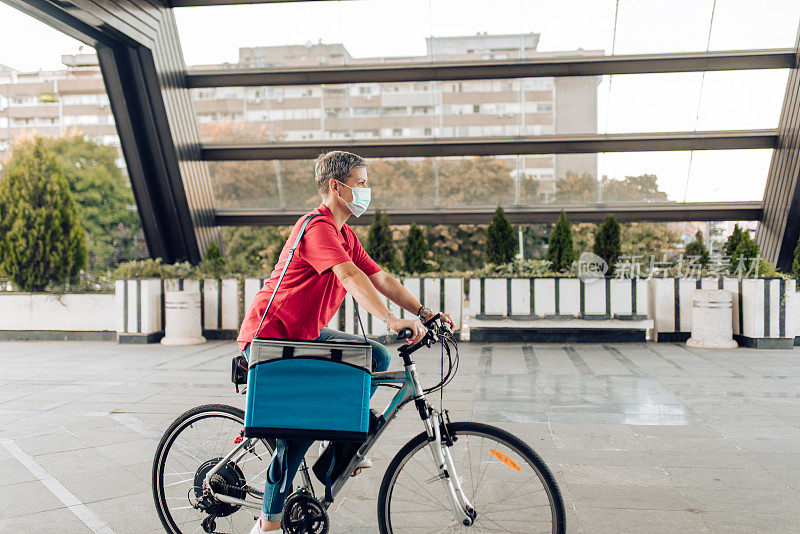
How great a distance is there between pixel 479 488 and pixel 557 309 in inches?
364

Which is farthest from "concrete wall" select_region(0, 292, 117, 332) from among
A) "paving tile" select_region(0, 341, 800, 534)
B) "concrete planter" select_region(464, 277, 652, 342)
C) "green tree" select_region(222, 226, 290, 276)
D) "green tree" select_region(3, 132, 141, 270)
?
"green tree" select_region(3, 132, 141, 270)

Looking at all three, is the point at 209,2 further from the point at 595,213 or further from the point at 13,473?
the point at 13,473

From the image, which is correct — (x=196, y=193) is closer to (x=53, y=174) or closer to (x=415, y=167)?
(x=53, y=174)

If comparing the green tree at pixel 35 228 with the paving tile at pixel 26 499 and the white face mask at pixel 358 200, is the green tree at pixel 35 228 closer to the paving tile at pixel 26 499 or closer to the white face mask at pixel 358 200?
the paving tile at pixel 26 499

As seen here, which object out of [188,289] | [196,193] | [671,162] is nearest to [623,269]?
[671,162]

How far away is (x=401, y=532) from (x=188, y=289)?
10.3m

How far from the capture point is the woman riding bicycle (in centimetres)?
293

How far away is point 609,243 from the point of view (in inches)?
531

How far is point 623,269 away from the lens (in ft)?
41.7

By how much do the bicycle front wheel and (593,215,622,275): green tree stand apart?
36.3ft

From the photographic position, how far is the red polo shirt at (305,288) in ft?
9.73

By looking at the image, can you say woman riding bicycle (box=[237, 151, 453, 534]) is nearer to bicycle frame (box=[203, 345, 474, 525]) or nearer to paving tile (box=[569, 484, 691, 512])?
bicycle frame (box=[203, 345, 474, 525])

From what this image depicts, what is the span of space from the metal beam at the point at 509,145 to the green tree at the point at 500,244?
336cm

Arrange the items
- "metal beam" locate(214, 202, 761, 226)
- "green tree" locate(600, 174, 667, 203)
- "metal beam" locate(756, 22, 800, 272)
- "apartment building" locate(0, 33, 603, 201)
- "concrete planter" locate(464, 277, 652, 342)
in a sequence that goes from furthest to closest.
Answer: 1. "green tree" locate(600, 174, 667, 203)
2. "metal beam" locate(214, 202, 761, 226)
3. "apartment building" locate(0, 33, 603, 201)
4. "metal beam" locate(756, 22, 800, 272)
5. "concrete planter" locate(464, 277, 652, 342)
